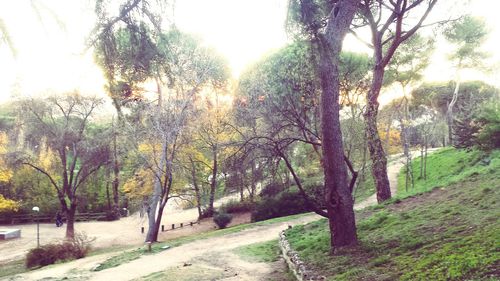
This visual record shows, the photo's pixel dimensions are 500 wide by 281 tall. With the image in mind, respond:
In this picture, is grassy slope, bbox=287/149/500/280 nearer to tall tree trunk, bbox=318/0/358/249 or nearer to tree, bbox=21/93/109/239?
tall tree trunk, bbox=318/0/358/249

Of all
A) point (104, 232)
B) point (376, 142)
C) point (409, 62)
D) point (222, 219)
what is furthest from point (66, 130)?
point (409, 62)

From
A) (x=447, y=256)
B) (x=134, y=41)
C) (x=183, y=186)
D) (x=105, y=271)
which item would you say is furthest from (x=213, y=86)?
(x=447, y=256)

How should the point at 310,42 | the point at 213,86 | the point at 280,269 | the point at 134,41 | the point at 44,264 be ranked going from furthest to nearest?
the point at 213,86, the point at 44,264, the point at 280,269, the point at 310,42, the point at 134,41

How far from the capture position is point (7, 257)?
20.1 m

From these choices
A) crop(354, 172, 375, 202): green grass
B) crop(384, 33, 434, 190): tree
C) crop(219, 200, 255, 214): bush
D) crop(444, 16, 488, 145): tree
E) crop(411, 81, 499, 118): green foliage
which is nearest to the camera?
crop(354, 172, 375, 202): green grass

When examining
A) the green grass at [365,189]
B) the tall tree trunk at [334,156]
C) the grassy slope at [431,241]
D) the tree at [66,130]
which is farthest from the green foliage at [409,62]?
the tall tree trunk at [334,156]

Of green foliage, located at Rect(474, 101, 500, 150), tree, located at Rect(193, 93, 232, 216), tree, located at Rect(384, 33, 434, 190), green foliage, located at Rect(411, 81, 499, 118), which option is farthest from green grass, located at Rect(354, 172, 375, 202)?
green foliage, located at Rect(411, 81, 499, 118)

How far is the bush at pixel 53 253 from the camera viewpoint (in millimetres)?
16375

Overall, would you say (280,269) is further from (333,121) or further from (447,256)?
(447,256)

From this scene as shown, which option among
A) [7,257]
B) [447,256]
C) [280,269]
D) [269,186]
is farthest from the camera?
[269,186]

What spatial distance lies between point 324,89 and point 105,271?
8.66 metres

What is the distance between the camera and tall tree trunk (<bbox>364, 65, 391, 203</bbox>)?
41.2 feet

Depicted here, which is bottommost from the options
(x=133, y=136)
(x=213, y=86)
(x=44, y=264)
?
(x=44, y=264)

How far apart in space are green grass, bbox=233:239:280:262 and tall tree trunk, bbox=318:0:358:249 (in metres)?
3.14
